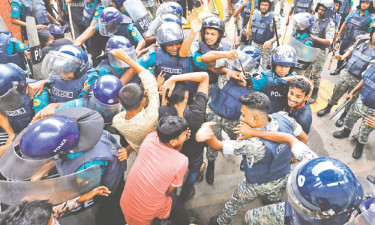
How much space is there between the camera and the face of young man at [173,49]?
312cm

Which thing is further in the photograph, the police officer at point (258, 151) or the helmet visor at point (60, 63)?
the helmet visor at point (60, 63)

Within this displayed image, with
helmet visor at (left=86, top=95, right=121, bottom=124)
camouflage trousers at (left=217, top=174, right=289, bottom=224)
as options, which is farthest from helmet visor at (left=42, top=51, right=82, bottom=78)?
camouflage trousers at (left=217, top=174, right=289, bottom=224)

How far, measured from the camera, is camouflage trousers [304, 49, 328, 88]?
15.2ft

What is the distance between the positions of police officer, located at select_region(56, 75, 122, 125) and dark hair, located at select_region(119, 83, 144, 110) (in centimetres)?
30

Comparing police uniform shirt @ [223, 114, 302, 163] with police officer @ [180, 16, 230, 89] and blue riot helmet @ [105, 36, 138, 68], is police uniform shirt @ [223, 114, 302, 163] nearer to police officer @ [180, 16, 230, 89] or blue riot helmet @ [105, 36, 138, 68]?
police officer @ [180, 16, 230, 89]

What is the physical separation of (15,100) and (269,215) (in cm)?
277

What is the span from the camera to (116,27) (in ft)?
13.3

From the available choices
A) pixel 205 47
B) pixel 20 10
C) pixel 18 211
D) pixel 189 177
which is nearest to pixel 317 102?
pixel 205 47

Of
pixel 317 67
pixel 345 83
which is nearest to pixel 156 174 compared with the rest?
pixel 345 83

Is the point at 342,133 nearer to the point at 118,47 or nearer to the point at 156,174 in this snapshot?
the point at 156,174

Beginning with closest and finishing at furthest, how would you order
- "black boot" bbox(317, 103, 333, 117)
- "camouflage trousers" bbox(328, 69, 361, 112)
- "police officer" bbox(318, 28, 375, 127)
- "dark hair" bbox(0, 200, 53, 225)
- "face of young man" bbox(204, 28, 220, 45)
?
"dark hair" bbox(0, 200, 53, 225) → "face of young man" bbox(204, 28, 220, 45) → "police officer" bbox(318, 28, 375, 127) → "camouflage trousers" bbox(328, 69, 361, 112) → "black boot" bbox(317, 103, 333, 117)

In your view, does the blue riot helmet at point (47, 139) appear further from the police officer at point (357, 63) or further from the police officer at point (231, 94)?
the police officer at point (357, 63)

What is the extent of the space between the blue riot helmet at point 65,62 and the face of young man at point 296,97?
250cm

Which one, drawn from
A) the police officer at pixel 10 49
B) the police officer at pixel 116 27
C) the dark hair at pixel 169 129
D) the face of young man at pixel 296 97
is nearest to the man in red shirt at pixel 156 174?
the dark hair at pixel 169 129
